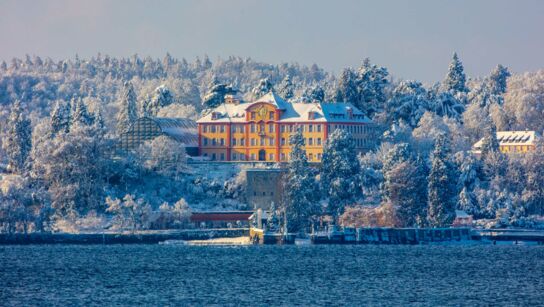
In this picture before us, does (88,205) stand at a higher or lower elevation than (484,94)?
lower

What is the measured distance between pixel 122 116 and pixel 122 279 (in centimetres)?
9953

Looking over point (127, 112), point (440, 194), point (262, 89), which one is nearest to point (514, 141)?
point (262, 89)

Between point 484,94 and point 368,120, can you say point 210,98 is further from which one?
point 484,94

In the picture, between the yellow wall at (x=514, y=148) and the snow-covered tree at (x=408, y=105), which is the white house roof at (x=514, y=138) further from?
the snow-covered tree at (x=408, y=105)

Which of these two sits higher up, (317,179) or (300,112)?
(300,112)

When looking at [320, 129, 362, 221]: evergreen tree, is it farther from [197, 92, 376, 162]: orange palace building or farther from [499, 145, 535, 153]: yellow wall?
[499, 145, 535, 153]: yellow wall

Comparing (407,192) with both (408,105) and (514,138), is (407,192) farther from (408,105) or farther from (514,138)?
(514,138)

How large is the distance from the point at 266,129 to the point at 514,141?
34.6 meters

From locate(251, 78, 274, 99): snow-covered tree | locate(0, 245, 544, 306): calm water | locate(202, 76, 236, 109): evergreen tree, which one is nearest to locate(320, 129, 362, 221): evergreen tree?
locate(0, 245, 544, 306): calm water

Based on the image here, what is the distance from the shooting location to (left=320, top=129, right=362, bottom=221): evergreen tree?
140 metres

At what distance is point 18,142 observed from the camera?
159000 millimetres

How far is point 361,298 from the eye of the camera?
271ft

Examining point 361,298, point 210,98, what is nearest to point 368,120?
point 210,98

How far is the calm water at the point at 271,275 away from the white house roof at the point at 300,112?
119 ft
